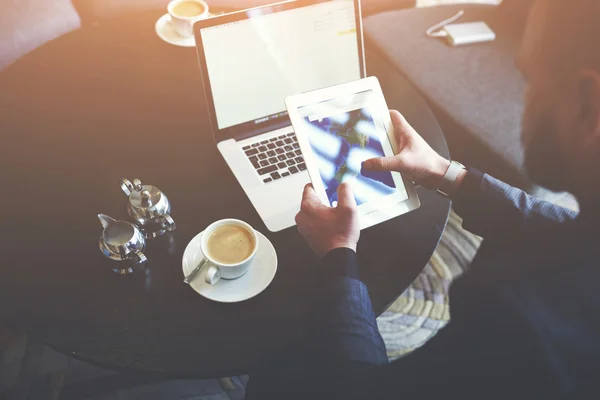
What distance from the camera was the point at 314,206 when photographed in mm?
979

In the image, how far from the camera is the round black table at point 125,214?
34.6 inches

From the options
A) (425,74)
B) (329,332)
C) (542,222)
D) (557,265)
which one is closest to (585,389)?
(557,265)

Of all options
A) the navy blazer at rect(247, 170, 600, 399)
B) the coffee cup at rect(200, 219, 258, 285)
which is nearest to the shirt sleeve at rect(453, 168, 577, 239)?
the navy blazer at rect(247, 170, 600, 399)

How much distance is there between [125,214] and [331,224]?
0.46 m

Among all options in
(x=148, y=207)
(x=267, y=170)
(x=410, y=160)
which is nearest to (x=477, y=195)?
(x=410, y=160)

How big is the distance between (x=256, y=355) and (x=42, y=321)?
0.41 metres

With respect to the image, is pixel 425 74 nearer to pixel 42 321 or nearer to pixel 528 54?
pixel 528 54

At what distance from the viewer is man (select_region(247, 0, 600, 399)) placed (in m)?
0.70

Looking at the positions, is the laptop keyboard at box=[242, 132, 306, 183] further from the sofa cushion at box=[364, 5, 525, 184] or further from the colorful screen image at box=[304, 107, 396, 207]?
the sofa cushion at box=[364, 5, 525, 184]

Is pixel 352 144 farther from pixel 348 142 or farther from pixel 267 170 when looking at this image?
pixel 267 170

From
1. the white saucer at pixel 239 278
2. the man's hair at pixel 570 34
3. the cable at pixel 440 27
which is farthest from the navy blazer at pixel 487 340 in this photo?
the cable at pixel 440 27

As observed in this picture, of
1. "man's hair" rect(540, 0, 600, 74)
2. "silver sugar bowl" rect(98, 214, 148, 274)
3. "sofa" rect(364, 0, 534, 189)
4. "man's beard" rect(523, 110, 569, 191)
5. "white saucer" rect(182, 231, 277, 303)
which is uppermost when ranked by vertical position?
"man's hair" rect(540, 0, 600, 74)

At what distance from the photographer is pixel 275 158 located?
3.83 ft

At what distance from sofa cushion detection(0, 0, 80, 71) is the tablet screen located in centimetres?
107
